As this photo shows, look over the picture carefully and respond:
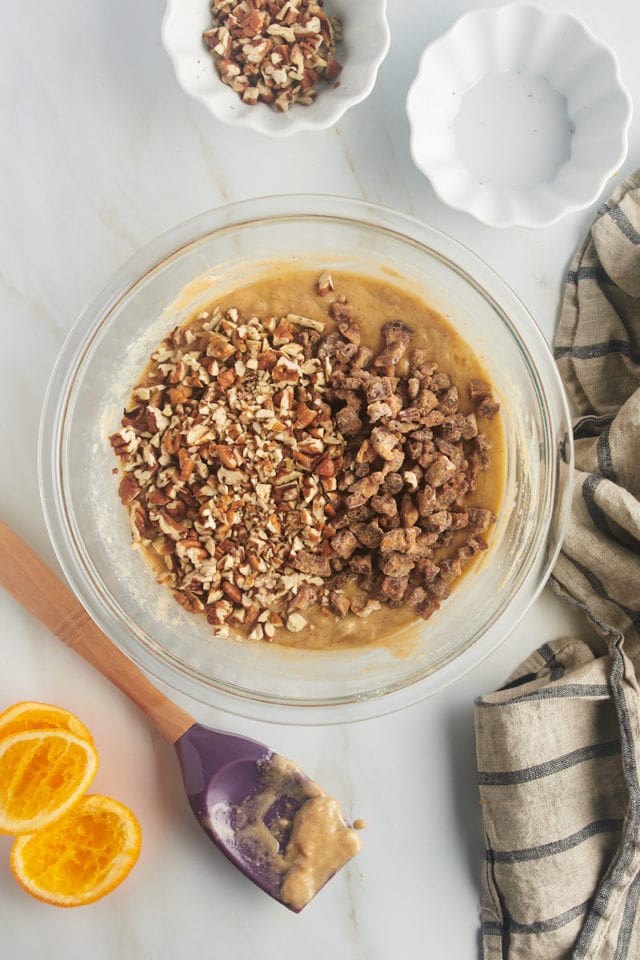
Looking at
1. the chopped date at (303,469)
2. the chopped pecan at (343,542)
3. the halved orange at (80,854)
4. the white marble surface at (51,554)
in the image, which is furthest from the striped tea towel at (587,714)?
the halved orange at (80,854)

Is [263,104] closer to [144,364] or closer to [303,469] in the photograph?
[144,364]

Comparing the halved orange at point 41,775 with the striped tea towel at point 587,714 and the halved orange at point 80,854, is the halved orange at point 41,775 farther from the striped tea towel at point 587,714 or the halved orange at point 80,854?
the striped tea towel at point 587,714

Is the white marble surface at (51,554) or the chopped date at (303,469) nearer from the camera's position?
the chopped date at (303,469)

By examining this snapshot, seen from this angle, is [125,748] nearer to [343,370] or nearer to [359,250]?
[343,370]

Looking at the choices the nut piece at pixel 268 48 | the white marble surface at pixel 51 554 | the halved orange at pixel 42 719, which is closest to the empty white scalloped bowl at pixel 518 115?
the white marble surface at pixel 51 554

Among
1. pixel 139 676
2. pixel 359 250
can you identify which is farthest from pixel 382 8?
pixel 139 676

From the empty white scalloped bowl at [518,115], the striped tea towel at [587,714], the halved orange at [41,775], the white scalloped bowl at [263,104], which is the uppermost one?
the white scalloped bowl at [263,104]

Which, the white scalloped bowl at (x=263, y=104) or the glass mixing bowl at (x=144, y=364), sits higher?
the white scalloped bowl at (x=263, y=104)

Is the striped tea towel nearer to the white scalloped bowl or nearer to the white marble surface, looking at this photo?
the white marble surface
